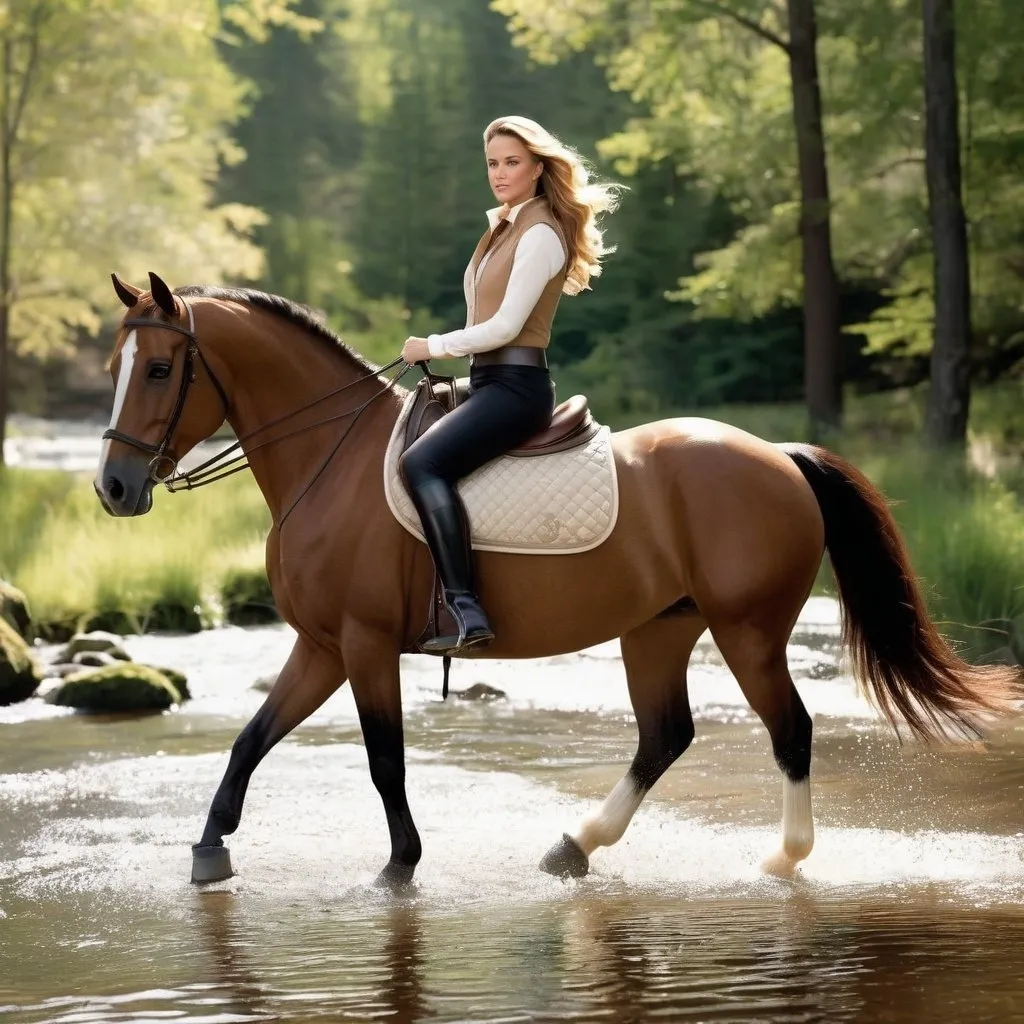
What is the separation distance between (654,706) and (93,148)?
18.8 metres

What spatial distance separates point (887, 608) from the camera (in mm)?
6664

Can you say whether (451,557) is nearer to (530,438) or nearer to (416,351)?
(530,438)

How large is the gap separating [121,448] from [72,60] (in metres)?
18.2

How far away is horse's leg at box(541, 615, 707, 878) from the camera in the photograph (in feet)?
21.5

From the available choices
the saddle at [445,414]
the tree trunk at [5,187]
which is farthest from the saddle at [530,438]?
the tree trunk at [5,187]

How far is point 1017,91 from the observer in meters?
19.7

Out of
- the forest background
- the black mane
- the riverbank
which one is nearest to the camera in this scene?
the black mane

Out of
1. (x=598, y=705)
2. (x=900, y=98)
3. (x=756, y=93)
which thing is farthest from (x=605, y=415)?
(x=598, y=705)

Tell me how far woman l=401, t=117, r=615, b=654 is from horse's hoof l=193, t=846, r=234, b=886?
3.68 feet

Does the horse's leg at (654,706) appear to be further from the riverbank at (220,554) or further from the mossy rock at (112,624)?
the mossy rock at (112,624)

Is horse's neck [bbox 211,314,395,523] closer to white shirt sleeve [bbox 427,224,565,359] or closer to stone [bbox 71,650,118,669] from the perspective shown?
white shirt sleeve [bbox 427,224,565,359]

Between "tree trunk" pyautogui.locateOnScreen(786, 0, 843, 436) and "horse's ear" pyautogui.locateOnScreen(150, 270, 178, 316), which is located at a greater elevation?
"tree trunk" pyautogui.locateOnScreen(786, 0, 843, 436)

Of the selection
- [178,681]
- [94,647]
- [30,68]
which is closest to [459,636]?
[178,681]

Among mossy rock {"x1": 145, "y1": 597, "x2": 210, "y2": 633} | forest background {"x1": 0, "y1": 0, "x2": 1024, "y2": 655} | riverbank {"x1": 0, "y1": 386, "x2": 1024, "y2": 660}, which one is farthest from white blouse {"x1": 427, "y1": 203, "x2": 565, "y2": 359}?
mossy rock {"x1": 145, "y1": 597, "x2": 210, "y2": 633}
